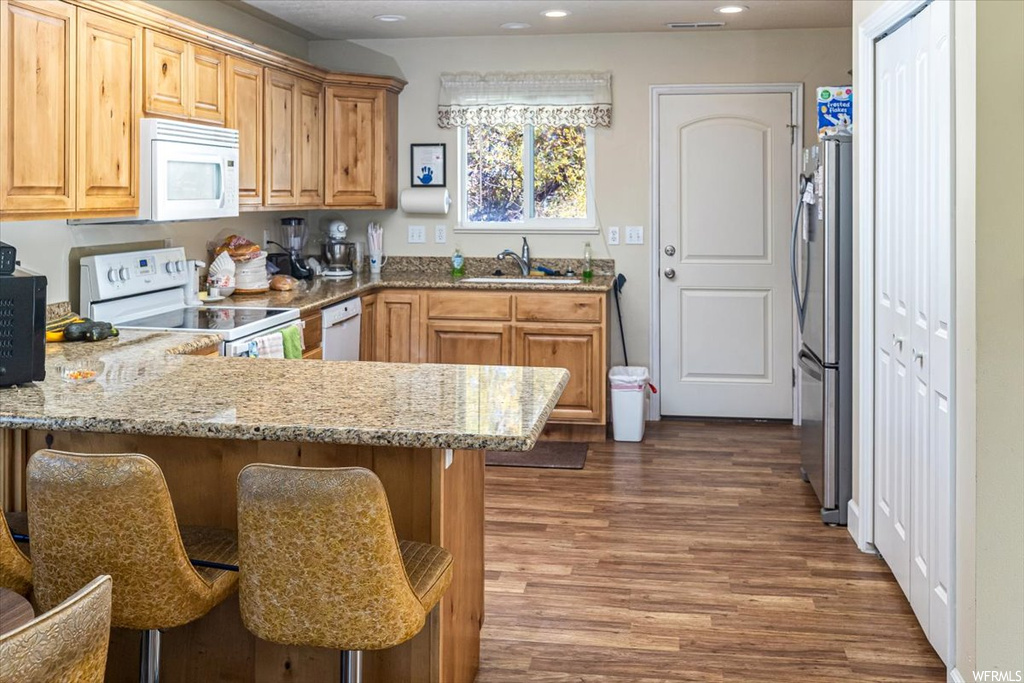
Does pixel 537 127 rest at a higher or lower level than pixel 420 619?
higher

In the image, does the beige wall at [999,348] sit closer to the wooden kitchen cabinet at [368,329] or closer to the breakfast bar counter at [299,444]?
the breakfast bar counter at [299,444]

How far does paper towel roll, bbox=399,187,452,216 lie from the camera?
20.4 feet

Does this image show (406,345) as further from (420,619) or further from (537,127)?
(420,619)

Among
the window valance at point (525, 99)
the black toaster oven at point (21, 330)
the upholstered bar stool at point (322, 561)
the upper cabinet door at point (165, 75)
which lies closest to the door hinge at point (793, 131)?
the window valance at point (525, 99)

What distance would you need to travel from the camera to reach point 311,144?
5664 mm

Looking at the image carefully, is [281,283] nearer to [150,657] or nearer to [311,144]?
[311,144]

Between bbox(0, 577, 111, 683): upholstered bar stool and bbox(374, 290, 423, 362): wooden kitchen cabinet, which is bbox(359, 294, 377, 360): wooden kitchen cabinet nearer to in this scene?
bbox(374, 290, 423, 362): wooden kitchen cabinet

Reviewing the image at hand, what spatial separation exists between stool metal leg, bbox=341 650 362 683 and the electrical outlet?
14.7 ft

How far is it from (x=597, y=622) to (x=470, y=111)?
382 centimetres

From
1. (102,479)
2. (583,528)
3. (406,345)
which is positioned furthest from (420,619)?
(406,345)

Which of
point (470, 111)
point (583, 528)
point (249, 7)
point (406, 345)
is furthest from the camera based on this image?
point (470, 111)

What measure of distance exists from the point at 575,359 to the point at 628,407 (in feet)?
1.30

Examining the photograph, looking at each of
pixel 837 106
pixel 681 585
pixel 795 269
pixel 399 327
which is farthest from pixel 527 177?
pixel 681 585

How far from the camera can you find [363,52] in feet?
20.6
